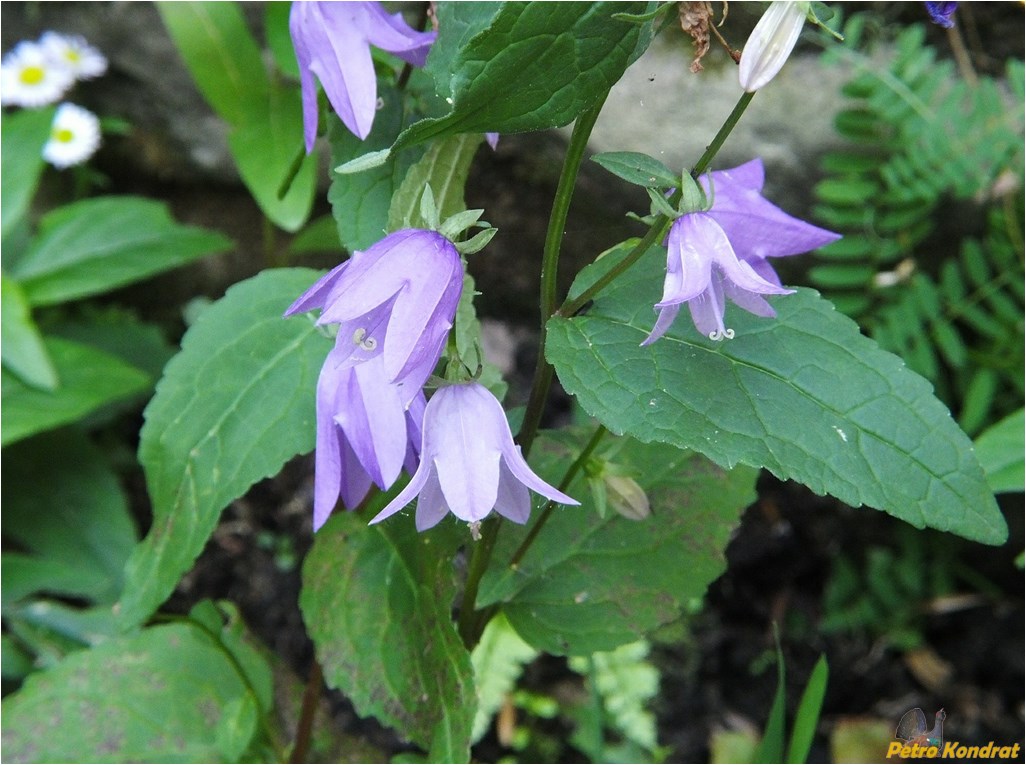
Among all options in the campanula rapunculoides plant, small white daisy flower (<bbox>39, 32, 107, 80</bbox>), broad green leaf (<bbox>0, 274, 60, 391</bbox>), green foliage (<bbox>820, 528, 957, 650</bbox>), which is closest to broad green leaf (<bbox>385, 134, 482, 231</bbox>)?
the campanula rapunculoides plant

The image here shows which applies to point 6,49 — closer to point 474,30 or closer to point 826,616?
point 474,30

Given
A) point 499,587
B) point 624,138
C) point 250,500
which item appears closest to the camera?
point 499,587

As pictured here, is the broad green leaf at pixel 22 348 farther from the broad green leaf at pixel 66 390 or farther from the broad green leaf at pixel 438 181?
the broad green leaf at pixel 438 181

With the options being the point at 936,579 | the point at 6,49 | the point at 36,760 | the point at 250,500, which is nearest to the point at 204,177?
the point at 6,49

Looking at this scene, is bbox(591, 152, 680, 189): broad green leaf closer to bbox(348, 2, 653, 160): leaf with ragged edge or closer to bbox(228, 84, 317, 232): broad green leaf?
bbox(348, 2, 653, 160): leaf with ragged edge

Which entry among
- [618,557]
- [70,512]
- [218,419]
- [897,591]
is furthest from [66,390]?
[897,591]

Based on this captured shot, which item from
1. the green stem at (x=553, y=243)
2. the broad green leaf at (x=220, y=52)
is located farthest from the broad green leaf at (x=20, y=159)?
the green stem at (x=553, y=243)

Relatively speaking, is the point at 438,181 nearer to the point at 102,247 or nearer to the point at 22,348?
the point at 22,348
